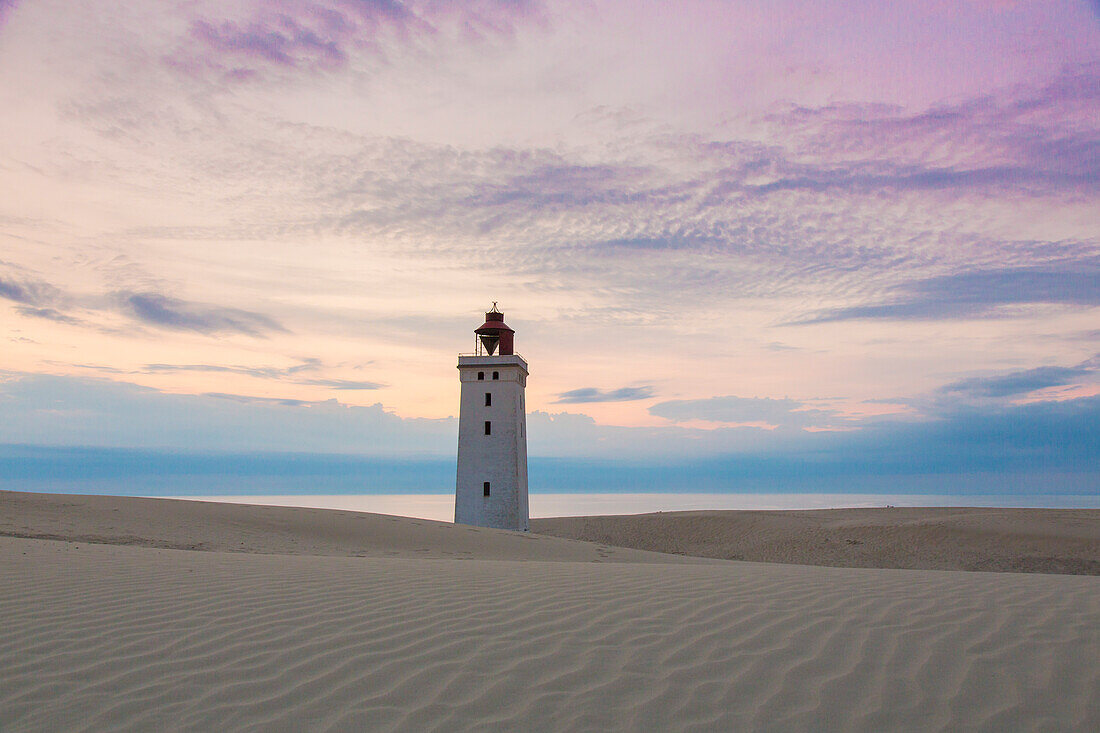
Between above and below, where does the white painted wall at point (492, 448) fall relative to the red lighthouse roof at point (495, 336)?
below

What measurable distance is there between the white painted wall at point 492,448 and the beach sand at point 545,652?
67.2ft

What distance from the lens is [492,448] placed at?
3025cm

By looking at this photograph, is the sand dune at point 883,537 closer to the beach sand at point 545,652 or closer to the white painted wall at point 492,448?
the white painted wall at point 492,448

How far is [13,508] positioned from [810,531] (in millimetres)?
27149

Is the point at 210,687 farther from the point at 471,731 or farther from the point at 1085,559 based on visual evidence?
the point at 1085,559

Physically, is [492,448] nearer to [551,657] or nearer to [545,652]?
[545,652]

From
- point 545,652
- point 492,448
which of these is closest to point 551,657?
point 545,652

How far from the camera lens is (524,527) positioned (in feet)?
100

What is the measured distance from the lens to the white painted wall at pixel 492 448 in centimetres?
3002

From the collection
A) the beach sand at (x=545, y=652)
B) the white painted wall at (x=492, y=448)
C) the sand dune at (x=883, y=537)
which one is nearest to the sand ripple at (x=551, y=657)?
the beach sand at (x=545, y=652)

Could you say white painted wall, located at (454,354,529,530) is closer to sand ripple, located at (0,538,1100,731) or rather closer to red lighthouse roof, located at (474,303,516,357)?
red lighthouse roof, located at (474,303,516,357)

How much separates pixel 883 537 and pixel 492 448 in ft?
50.2

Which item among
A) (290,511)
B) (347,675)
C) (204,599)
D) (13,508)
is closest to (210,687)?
(347,675)

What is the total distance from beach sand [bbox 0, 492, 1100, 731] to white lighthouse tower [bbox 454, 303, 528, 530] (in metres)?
20.5
